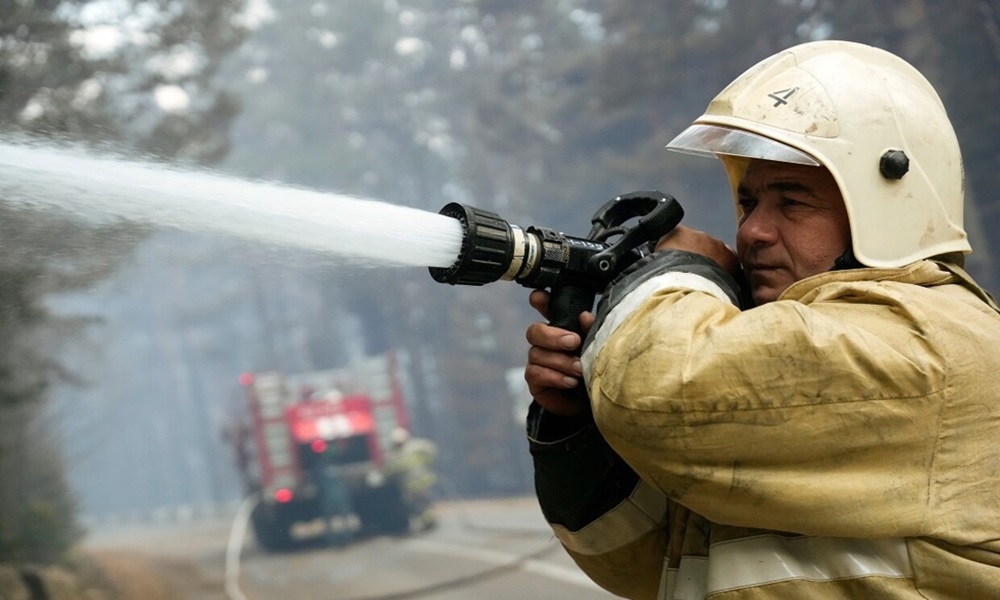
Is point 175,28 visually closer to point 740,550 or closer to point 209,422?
point 740,550

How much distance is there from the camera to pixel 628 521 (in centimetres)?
155

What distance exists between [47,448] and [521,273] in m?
9.77

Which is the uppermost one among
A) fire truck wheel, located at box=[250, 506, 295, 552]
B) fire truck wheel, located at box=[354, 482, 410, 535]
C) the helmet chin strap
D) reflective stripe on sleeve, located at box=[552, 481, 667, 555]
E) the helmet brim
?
the helmet brim

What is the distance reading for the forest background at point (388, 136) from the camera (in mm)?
6102

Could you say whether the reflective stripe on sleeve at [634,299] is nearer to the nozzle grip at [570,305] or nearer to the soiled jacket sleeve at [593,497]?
the nozzle grip at [570,305]

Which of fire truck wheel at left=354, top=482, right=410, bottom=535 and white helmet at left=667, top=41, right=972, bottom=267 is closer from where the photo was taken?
white helmet at left=667, top=41, right=972, bottom=267

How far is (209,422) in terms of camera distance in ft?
135

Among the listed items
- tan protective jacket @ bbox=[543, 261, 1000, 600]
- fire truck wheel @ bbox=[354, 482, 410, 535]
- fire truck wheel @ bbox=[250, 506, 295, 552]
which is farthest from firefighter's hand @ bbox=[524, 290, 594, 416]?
fire truck wheel @ bbox=[250, 506, 295, 552]

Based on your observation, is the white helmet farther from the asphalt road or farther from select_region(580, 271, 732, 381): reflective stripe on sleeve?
the asphalt road

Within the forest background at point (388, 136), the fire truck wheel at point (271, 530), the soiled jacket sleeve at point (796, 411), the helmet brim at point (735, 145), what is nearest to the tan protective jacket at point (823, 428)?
the soiled jacket sleeve at point (796, 411)

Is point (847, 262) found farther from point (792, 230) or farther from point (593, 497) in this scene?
point (593, 497)

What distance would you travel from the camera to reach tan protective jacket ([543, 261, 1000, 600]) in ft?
3.76

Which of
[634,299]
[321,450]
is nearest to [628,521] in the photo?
[634,299]

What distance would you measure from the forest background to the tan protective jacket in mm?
740
